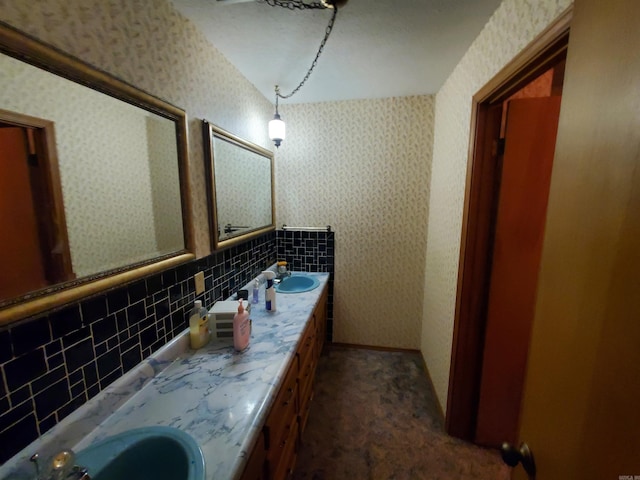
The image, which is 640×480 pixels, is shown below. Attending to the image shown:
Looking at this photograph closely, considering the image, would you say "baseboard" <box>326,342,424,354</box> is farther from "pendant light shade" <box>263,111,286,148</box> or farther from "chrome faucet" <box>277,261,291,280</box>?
"pendant light shade" <box>263,111,286,148</box>

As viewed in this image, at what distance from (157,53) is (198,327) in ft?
3.82

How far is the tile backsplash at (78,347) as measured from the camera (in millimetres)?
632

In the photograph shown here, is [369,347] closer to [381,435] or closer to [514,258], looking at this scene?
[381,435]

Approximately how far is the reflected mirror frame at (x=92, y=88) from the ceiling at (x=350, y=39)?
20.0 inches

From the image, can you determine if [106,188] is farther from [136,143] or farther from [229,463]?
[229,463]

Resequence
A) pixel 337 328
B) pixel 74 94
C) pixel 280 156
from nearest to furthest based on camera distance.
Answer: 1. pixel 74 94
2. pixel 280 156
3. pixel 337 328

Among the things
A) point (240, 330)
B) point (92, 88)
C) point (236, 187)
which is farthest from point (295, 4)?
point (240, 330)

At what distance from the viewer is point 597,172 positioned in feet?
1.46

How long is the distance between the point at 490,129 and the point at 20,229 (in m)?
1.83

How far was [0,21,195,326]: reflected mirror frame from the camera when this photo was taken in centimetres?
61

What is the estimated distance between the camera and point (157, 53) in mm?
1037

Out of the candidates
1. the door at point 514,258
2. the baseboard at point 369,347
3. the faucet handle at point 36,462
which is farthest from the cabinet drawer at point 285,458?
the baseboard at point 369,347

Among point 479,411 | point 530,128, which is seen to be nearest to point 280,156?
point 530,128

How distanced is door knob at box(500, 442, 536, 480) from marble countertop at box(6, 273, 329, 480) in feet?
2.17
